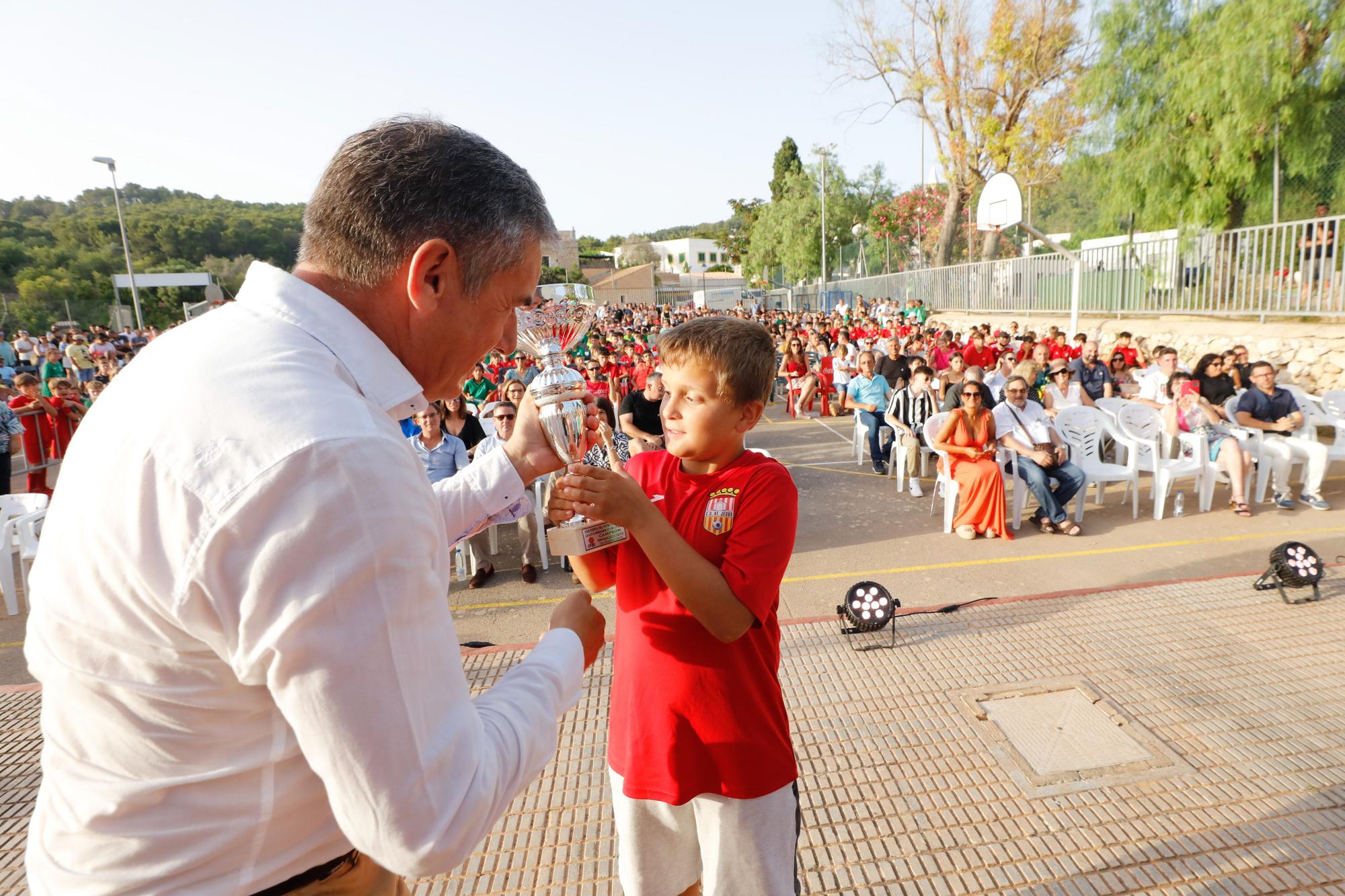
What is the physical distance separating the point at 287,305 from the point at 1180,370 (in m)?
10.8

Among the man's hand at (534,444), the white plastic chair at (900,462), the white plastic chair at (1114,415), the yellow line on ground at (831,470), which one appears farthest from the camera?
the yellow line on ground at (831,470)

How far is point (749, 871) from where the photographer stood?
172 cm

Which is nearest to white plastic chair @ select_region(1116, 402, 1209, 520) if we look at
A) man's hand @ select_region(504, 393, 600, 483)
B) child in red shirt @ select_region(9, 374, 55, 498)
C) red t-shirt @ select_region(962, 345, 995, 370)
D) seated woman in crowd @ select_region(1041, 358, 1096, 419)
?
seated woman in crowd @ select_region(1041, 358, 1096, 419)

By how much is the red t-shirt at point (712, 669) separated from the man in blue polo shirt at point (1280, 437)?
25.6 ft

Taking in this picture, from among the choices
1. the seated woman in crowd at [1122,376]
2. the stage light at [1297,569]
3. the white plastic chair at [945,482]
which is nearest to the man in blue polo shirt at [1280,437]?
the seated woman in crowd at [1122,376]

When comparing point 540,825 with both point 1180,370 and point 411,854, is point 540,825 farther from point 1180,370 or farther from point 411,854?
point 1180,370

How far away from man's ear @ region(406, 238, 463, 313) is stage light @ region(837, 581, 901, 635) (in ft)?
11.6

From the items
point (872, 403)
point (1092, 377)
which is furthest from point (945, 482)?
point (1092, 377)

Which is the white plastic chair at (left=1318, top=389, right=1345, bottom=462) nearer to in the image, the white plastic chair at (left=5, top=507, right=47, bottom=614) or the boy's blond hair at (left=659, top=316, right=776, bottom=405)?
the boy's blond hair at (left=659, top=316, right=776, bottom=405)

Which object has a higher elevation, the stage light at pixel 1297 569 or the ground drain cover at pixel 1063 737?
the stage light at pixel 1297 569

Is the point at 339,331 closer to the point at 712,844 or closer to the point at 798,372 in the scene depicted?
the point at 712,844

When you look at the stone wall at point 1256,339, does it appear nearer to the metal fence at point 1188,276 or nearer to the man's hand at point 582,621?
the metal fence at point 1188,276

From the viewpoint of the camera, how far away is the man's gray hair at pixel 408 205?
1.00 metres

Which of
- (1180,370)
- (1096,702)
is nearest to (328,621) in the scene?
(1096,702)
